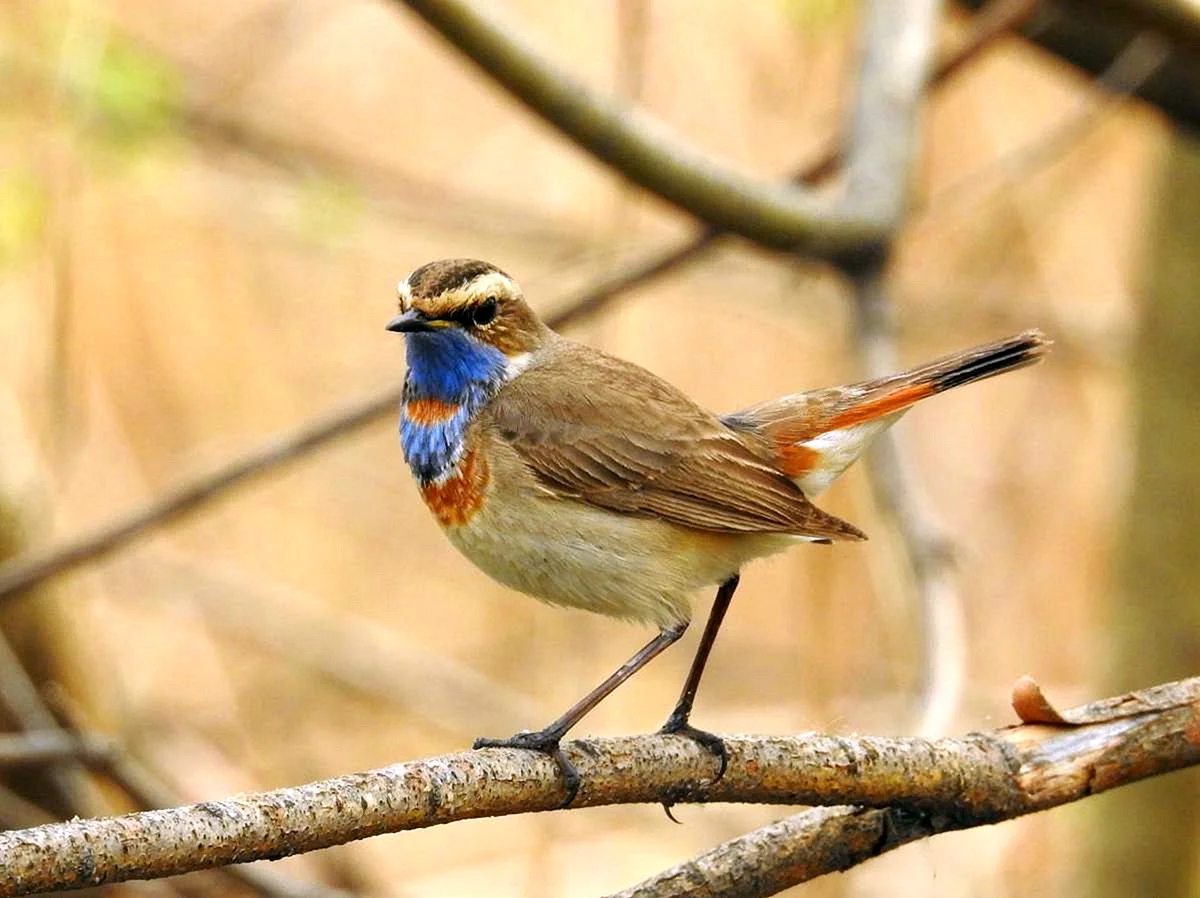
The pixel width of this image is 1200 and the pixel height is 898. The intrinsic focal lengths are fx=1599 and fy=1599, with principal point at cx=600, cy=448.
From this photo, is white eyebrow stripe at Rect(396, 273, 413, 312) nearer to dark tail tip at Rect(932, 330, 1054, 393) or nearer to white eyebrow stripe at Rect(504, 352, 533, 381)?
white eyebrow stripe at Rect(504, 352, 533, 381)

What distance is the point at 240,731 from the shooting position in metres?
9.09

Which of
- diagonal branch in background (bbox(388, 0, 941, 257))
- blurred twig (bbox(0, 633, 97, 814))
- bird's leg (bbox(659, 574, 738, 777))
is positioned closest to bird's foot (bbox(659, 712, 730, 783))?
bird's leg (bbox(659, 574, 738, 777))

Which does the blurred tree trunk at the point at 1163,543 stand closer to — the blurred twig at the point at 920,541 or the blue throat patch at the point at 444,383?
the blurred twig at the point at 920,541

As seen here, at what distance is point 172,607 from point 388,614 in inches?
85.4

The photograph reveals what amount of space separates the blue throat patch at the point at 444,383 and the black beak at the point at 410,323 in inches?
3.3

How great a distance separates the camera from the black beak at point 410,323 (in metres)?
4.09

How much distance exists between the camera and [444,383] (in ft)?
14.4

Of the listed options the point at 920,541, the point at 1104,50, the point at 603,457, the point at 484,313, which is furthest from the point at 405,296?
the point at 1104,50

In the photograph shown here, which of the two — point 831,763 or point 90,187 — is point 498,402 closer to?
point 831,763

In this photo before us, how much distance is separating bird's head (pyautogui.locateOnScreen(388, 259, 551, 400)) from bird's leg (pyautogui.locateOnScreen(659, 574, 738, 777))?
2.86 feet

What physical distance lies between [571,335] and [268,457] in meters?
3.93

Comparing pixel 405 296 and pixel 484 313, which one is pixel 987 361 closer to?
pixel 484 313

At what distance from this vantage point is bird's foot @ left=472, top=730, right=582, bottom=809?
3170mm

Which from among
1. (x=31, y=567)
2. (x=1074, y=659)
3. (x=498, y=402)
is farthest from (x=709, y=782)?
(x=1074, y=659)
